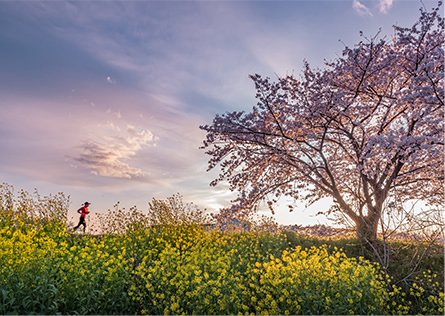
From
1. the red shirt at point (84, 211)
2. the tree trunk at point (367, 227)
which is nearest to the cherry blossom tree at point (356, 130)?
the tree trunk at point (367, 227)

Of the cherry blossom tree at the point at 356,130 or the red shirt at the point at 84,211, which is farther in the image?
the red shirt at the point at 84,211

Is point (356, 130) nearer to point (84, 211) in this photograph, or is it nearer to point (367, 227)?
point (367, 227)

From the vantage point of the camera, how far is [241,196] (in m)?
10.6

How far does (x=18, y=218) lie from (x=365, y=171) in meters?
11.6

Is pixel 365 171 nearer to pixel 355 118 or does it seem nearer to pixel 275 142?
pixel 355 118

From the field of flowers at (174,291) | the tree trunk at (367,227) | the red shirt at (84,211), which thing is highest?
the red shirt at (84,211)

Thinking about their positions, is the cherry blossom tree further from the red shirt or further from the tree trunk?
the red shirt

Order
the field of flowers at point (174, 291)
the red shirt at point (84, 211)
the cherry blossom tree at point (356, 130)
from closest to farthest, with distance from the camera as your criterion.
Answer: the field of flowers at point (174, 291), the cherry blossom tree at point (356, 130), the red shirt at point (84, 211)

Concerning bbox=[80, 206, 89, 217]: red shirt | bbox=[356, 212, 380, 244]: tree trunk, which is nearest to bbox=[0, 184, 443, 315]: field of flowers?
bbox=[356, 212, 380, 244]: tree trunk

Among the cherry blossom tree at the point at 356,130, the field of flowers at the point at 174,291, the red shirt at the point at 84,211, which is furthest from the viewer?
the red shirt at the point at 84,211

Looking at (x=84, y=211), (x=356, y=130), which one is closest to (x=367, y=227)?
(x=356, y=130)

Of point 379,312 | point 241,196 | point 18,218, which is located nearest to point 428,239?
point 379,312

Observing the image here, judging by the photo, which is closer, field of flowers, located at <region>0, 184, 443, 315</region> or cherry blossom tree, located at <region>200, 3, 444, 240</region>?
field of flowers, located at <region>0, 184, 443, 315</region>

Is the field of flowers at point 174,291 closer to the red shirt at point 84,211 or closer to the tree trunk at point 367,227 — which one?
the tree trunk at point 367,227
